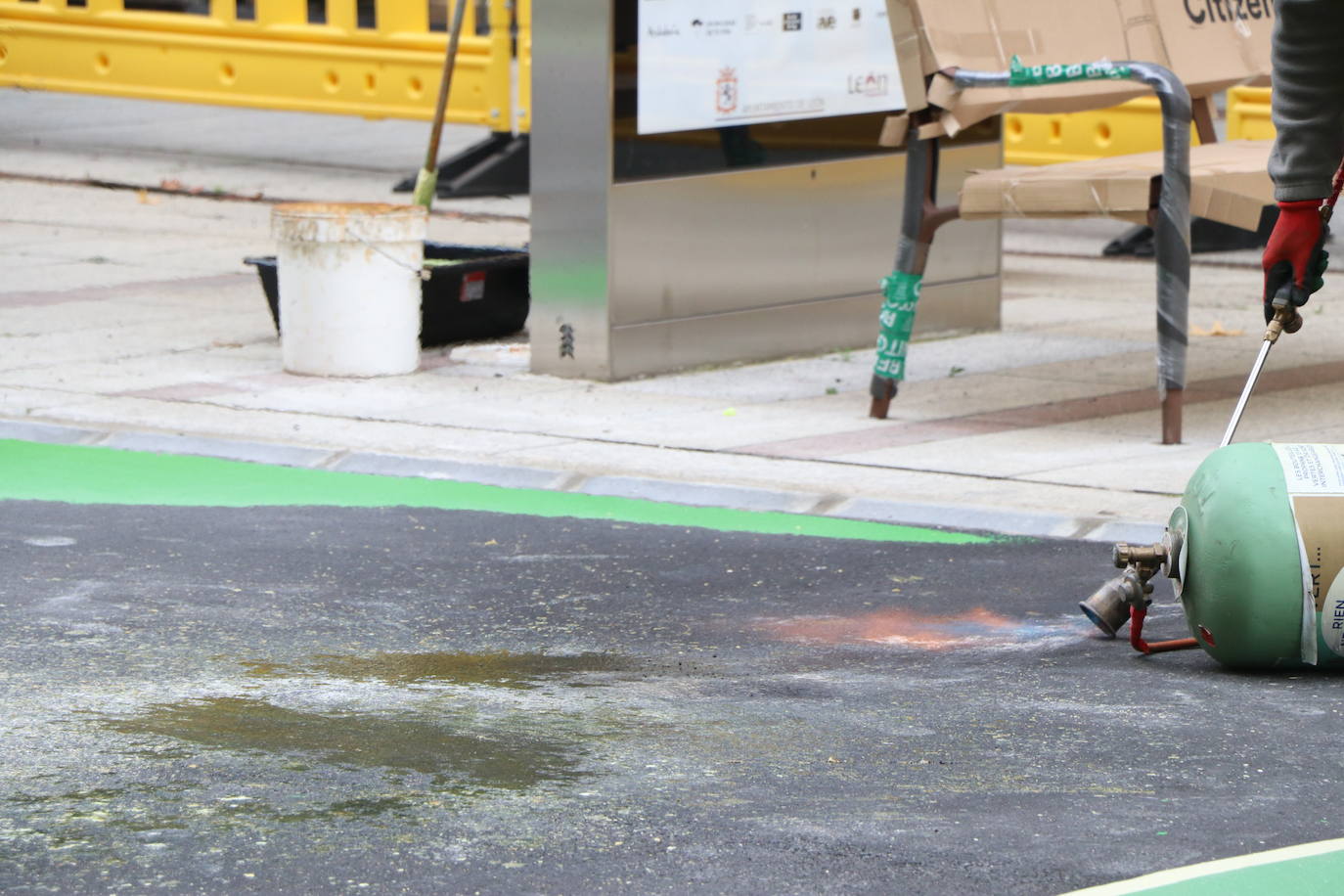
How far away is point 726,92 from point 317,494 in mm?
2973

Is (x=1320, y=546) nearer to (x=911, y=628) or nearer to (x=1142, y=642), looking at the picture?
(x=1142, y=642)

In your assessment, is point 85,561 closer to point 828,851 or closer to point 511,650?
point 511,650

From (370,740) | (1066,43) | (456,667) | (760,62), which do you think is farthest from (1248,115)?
(370,740)

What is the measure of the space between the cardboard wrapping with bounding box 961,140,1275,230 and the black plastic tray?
7.94ft

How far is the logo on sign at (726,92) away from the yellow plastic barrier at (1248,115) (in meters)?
5.80

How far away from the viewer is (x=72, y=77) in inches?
781

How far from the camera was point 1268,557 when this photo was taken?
4766 millimetres

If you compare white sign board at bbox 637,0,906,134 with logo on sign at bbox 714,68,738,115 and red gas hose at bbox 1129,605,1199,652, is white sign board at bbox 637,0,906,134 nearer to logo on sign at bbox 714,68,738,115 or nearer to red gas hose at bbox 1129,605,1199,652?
logo on sign at bbox 714,68,738,115

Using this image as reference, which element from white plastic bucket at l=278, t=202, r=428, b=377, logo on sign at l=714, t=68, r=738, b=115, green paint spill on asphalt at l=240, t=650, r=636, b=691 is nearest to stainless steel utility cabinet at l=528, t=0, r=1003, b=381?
logo on sign at l=714, t=68, r=738, b=115

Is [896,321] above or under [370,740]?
above

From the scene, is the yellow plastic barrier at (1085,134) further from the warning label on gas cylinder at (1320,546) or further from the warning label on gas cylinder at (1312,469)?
the warning label on gas cylinder at (1320,546)

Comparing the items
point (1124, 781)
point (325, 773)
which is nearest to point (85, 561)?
point (325, 773)

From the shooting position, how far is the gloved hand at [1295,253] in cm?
531

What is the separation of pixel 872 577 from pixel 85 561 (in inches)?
83.9
